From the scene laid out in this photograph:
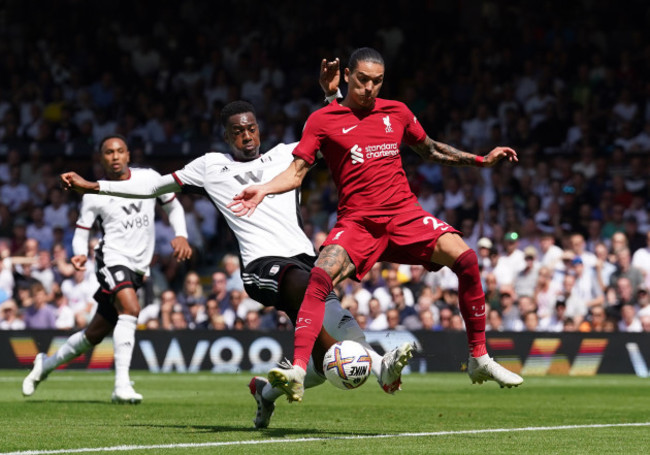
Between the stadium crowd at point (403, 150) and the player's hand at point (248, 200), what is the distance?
34.4 ft

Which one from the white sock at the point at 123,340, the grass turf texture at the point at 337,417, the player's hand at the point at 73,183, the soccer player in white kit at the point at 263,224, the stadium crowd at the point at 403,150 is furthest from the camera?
the stadium crowd at the point at 403,150

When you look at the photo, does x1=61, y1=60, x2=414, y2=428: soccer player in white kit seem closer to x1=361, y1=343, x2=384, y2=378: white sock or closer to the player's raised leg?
x1=361, y1=343, x2=384, y2=378: white sock

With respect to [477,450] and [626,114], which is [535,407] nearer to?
[477,450]

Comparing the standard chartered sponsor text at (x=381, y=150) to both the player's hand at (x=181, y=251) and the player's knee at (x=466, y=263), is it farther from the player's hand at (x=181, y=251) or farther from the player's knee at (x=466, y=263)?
the player's hand at (x=181, y=251)

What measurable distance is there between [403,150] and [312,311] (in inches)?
561

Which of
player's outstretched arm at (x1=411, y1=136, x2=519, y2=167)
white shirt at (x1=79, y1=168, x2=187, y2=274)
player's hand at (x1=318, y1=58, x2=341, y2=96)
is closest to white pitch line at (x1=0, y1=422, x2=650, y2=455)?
player's outstretched arm at (x1=411, y1=136, x2=519, y2=167)

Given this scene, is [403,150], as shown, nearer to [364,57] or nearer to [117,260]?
[117,260]

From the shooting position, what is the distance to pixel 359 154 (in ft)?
27.2

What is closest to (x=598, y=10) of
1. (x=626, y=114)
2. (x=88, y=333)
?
(x=626, y=114)

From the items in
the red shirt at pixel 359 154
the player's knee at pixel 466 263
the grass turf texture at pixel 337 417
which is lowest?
the grass turf texture at pixel 337 417

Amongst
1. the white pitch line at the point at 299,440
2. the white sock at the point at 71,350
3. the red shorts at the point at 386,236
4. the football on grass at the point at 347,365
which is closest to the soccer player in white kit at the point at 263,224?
the football on grass at the point at 347,365

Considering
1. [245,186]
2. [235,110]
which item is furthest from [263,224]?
[235,110]

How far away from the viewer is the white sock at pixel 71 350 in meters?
12.0

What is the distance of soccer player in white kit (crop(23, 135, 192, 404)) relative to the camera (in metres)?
11.7
